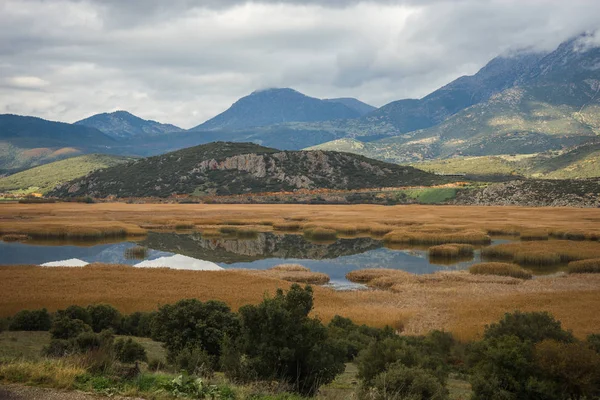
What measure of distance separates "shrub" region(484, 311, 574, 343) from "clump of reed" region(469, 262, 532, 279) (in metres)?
27.6

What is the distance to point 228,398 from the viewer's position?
440 inches

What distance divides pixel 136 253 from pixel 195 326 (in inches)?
1864

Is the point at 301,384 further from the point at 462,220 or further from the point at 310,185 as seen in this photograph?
the point at 310,185

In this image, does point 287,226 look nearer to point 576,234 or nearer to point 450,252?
point 450,252

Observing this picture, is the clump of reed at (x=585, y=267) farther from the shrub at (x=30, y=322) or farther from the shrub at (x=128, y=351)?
the shrub at (x=30, y=322)

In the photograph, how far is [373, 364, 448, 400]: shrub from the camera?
1327 centimetres

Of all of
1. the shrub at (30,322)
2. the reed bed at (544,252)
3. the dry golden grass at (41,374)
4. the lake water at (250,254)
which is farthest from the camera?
the lake water at (250,254)

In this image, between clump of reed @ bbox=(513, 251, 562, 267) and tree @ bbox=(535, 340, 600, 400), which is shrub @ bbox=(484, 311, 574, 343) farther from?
clump of reed @ bbox=(513, 251, 562, 267)

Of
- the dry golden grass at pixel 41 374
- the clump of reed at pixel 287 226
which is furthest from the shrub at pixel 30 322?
the clump of reed at pixel 287 226

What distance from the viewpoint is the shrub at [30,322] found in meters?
24.2

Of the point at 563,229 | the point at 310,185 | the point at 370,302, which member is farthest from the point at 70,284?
the point at 310,185

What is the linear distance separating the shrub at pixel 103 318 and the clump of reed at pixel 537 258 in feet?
140

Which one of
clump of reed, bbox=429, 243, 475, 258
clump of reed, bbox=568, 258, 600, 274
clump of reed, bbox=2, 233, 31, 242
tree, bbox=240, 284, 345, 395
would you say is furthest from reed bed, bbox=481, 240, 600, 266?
clump of reed, bbox=2, 233, 31, 242

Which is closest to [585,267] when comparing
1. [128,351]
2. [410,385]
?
[410,385]
